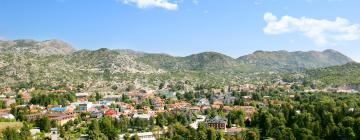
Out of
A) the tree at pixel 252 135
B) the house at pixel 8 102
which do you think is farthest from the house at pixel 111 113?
the tree at pixel 252 135

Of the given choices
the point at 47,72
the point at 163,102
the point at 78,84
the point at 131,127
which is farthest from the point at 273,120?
the point at 47,72

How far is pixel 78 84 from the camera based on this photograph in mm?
175000

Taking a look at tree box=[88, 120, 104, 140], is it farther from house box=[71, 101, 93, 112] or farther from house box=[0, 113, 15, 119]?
house box=[71, 101, 93, 112]

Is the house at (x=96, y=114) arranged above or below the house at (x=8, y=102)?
below

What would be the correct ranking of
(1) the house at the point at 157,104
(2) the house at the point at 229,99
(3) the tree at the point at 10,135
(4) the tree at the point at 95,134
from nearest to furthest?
1. (3) the tree at the point at 10,135
2. (4) the tree at the point at 95,134
3. (1) the house at the point at 157,104
4. (2) the house at the point at 229,99

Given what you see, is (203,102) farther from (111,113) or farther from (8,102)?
(8,102)

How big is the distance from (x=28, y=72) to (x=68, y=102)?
6303 centimetres

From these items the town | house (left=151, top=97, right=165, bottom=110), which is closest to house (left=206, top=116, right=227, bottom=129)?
the town

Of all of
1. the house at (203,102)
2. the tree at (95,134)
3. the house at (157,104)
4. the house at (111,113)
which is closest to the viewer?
the tree at (95,134)

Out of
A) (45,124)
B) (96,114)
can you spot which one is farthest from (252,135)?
(96,114)

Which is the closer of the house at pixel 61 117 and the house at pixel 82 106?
the house at pixel 61 117

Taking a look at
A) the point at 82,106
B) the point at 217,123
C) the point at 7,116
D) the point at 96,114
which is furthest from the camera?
the point at 82,106

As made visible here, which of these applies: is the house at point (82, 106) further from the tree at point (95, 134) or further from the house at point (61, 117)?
the tree at point (95, 134)

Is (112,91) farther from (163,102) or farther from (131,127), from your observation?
(131,127)
